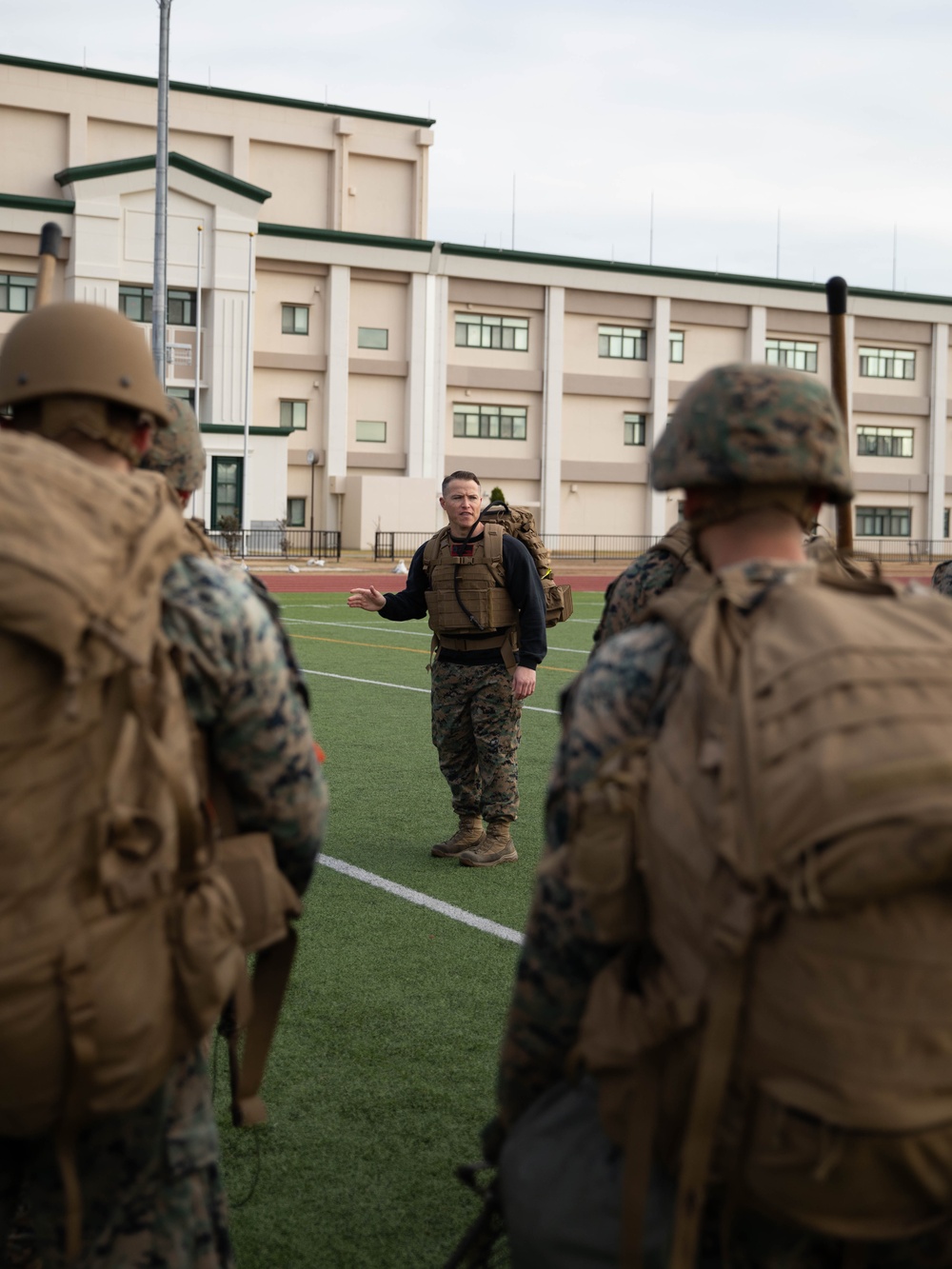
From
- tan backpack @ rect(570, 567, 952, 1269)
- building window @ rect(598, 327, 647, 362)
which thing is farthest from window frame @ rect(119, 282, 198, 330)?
tan backpack @ rect(570, 567, 952, 1269)

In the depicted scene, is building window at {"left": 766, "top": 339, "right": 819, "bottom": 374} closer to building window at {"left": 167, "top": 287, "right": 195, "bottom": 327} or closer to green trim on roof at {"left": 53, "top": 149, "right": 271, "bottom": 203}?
green trim on roof at {"left": 53, "top": 149, "right": 271, "bottom": 203}

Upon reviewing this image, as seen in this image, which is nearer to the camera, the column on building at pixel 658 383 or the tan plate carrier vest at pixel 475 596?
the tan plate carrier vest at pixel 475 596

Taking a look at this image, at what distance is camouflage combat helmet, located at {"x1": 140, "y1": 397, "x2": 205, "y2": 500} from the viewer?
4.84 meters

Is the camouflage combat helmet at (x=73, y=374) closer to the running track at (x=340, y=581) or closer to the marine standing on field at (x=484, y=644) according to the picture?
the marine standing on field at (x=484, y=644)

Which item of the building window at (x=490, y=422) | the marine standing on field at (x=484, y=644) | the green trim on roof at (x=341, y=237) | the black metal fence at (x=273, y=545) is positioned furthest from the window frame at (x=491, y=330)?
the marine standing on field at (x=484, y=644)

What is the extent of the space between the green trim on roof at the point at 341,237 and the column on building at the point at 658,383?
418 inches

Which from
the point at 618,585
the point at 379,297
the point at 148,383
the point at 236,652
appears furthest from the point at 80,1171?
the point at 379,297

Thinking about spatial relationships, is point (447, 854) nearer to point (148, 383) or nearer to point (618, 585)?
point (618, 585)

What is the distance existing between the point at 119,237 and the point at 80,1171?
52.2 meters

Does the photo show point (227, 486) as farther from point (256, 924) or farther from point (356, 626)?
point (256, 924)

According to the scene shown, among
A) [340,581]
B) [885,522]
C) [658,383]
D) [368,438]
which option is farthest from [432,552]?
[885,522]

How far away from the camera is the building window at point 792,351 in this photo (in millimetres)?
64062

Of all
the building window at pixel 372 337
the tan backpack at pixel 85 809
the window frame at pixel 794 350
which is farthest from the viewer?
the window frame at pixel 794 350

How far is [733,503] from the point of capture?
2.38 meters
